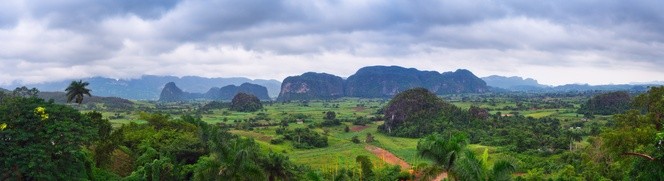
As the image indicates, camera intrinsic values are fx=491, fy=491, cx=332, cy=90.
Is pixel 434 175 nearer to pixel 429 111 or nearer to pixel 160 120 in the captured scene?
pixel 160 120

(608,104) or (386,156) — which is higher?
(608,104)

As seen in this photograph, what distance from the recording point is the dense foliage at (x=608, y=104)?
114375 mm

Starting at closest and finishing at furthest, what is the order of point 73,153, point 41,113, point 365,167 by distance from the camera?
1. point 73,153
2. point 41,113
3. point 365,167

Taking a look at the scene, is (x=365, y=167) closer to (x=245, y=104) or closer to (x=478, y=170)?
(x=478, y=170)

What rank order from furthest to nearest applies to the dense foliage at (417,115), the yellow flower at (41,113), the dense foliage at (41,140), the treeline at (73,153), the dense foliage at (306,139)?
the dense foliage at (417,115), the dense foliage at (306,139), the yellow flower at (41,113), the dense foliage at (41,140), the treeline at (73,153)

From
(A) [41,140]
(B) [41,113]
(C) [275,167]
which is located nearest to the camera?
(A) [41,140]

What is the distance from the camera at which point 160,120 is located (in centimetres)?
5384

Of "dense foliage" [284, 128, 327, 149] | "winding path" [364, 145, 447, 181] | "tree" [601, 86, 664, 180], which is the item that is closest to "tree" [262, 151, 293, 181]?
"tree" [601, 86, 664, 180]

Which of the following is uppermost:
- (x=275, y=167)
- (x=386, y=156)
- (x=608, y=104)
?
(x=275, y=167)

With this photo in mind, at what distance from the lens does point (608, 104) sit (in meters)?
117

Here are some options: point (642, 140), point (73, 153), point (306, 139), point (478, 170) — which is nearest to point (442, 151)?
point (478, 170)

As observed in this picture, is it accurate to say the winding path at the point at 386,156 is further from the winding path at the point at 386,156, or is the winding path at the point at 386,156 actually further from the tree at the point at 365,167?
the tree at the point at 365,167

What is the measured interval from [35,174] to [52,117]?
149 inches

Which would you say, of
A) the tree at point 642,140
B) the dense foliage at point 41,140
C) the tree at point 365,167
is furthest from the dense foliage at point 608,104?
the dense foliage at point 41,140
